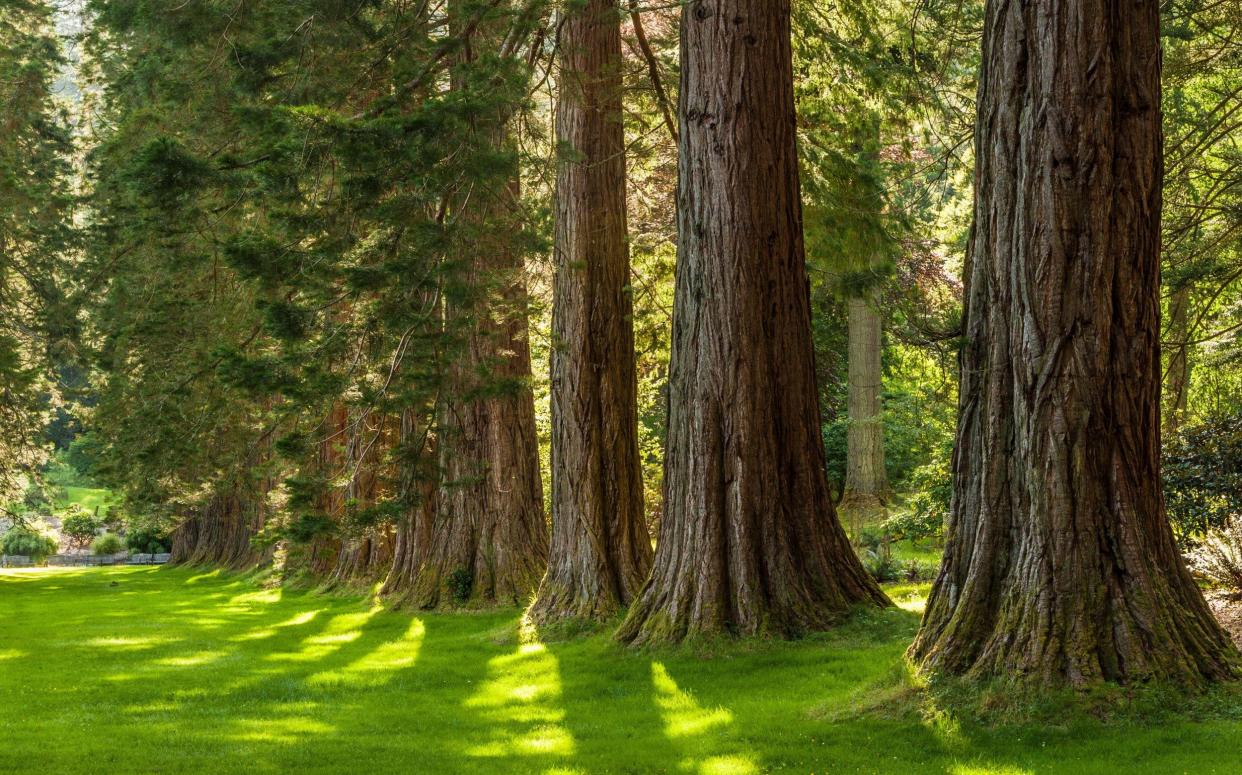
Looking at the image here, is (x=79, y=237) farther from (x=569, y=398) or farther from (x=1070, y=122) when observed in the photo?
(x=1070, y=122)

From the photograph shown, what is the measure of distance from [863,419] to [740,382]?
12.5m

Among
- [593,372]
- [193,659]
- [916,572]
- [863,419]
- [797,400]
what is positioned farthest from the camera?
[863,419]

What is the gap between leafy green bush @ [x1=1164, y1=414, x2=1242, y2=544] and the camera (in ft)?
41.8

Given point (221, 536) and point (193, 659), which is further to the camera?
point (221, 536)

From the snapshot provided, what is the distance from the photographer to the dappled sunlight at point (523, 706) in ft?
23.2

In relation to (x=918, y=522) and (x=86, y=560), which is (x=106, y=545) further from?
(x=918, y=522)

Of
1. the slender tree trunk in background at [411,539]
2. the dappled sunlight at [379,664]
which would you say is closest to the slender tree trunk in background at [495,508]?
the slender tree trunk in background at [411,539]

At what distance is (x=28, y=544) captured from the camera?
1812 inches

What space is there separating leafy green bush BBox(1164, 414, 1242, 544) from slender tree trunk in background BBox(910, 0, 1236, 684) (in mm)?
7024

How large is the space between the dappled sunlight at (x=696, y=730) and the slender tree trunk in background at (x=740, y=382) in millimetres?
1022

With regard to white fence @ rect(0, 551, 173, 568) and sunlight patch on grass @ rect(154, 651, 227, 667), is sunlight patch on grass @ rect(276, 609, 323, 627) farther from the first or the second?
white fence @ rect(0, 551, 173, 568)

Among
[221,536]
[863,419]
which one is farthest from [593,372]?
[221,536]

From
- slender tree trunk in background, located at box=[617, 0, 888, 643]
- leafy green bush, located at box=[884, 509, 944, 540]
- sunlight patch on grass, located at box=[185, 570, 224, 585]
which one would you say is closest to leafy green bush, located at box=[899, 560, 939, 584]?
leafy green bush, located at box=[884, 509, 944, 540]

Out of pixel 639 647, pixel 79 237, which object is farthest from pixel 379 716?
pixel 79 237
